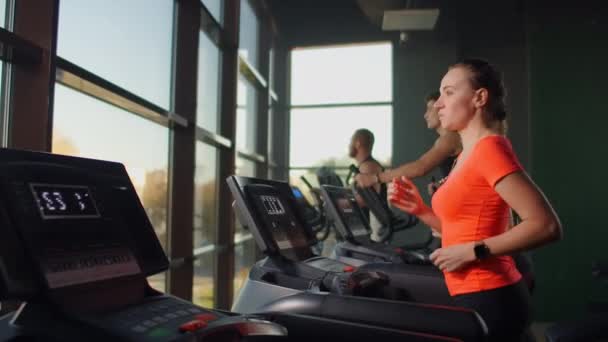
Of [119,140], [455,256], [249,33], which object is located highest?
[249,33]

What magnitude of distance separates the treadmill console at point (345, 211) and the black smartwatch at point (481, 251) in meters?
1.55

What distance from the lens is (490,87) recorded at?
1.41 meters

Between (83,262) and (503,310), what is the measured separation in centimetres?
100

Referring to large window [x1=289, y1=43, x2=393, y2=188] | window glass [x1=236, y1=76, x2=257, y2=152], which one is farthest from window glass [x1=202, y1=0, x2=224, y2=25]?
large window [x1=289, y1=43, x2=393, y2=188]

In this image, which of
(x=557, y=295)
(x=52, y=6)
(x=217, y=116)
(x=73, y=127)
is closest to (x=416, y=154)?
(x=557, y=295)

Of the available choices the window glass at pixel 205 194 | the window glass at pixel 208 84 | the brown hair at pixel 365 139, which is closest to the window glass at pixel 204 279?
the window glass at pixel 205 194

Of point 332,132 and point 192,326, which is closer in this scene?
point 192,326

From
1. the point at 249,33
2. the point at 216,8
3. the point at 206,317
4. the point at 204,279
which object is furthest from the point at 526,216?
the point at 249,33

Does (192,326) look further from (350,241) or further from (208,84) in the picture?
(208,84)

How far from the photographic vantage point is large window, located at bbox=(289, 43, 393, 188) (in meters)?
6.73

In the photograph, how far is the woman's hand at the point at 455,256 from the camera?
4.29 feet

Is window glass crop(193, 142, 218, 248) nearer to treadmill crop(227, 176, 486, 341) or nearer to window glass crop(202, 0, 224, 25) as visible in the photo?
window glass crop(202, 0, 224, 25)

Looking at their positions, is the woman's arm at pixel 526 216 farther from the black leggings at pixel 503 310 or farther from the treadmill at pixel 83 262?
the treadmill at pixel 83 262

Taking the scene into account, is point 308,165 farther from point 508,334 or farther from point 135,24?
point 508,334
